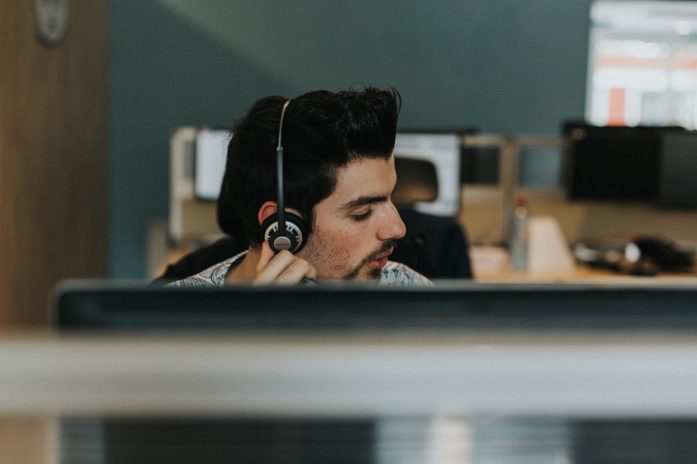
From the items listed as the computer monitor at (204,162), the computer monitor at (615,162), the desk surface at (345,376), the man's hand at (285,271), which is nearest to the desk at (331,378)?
the desk surface at (345,376)

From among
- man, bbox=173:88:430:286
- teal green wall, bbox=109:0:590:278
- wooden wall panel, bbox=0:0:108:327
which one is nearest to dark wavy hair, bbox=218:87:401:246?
man, bbox=173:88:430:286

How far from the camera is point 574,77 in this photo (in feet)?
14.2

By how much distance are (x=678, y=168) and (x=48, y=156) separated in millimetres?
2089

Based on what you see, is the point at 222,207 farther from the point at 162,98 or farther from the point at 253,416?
the point at 162,98

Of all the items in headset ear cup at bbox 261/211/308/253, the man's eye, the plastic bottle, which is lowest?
the plastic bottle

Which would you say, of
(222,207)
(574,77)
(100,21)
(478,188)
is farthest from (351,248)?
(574,77)

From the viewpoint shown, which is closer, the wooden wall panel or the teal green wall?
the wooden wall panel

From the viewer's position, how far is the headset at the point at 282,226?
918 mm

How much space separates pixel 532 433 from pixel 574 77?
421 centimetres

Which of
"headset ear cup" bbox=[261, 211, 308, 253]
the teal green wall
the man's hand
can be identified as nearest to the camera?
the man's hand

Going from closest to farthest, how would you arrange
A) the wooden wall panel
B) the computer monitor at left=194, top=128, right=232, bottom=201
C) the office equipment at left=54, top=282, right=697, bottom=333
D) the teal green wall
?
the office equipment at left=54, top=282, right=697, bottom=333 < the wooden wall panel < the computer monitor at left=194, top=128, right=232, bottom=201 < the teal green wall

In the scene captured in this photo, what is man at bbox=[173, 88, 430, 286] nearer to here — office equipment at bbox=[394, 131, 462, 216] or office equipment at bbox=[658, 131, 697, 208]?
office equipment at bbox=[394, 131, 462, 216]

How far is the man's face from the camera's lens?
0.94 m

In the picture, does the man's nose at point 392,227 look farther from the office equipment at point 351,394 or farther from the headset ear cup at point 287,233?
the office equipment at point 351,394
